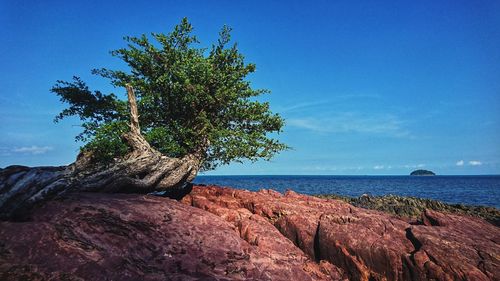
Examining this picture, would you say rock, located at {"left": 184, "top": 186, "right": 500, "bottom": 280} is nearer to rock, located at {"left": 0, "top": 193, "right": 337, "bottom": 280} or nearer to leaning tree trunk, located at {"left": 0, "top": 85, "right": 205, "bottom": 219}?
rock, located at {"left": 0, "top": 193, "right": 337, "bottom": 280}

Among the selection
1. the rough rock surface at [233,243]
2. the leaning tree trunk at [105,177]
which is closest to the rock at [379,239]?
the rough rock surface at [233,243]

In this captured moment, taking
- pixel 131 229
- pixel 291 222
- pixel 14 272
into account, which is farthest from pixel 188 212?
pixel 14 272

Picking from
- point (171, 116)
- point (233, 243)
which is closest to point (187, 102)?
point (171, 116)

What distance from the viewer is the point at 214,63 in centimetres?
1898

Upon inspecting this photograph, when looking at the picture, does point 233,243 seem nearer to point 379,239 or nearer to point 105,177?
point 379,239

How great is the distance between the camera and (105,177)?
1255 centimetres

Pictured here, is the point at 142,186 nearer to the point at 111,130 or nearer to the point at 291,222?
the point at 111,130

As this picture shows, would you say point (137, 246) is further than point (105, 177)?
No

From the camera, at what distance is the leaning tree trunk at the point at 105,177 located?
9602 mm

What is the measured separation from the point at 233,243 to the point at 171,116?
1022 cm

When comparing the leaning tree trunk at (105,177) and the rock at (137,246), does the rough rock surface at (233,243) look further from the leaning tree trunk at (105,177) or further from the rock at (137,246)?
the leaning tree trunk at (105,177)

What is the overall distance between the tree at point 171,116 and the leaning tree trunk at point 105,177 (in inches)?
2.0

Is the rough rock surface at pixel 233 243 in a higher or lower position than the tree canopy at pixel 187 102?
lower

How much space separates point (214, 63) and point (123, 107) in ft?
19.8
